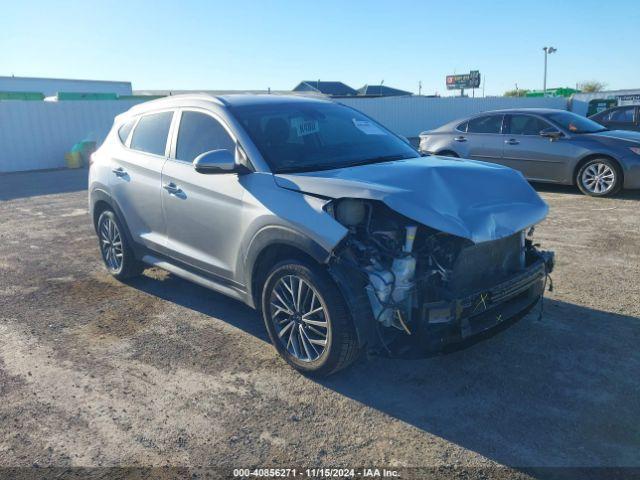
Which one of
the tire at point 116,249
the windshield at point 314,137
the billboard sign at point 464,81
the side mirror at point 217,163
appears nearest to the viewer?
the side mirror at point 217,163

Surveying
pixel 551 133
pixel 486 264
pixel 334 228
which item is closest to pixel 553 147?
pixel 551 133

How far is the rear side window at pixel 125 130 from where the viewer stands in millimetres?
5645

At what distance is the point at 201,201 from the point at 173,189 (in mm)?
436

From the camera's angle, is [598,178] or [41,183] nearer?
[598,178]

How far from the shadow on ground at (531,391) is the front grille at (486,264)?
0.61 meters

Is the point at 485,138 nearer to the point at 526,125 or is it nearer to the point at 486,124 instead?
the point at 486,124

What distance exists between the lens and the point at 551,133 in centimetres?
956

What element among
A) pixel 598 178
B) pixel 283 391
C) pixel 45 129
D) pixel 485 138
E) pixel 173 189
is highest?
pixel 45 129

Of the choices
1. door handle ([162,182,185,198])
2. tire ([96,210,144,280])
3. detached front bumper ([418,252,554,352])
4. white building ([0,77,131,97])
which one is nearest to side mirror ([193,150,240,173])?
door handle ([162,182,185,198])

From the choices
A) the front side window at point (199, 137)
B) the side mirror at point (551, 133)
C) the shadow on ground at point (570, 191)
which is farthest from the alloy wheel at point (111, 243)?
the shadow on ground at point (570, 191)

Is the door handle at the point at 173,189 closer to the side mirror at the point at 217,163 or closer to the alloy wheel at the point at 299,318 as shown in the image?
the side mirror at the point at 217,163

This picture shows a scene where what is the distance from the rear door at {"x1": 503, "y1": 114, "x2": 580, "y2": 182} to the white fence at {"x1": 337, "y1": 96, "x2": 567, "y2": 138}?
15.9m

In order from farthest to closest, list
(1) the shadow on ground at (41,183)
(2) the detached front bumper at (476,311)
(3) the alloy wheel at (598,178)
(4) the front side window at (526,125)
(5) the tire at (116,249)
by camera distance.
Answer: (1) the shadow on ground at (41,183), (4) the front side window at (526,125), (3) the alloy wheel at (598,178), (5) the tire at (116,249), (2) the detached front bumper at (476,311)

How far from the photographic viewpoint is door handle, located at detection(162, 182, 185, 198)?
15.0 ft
